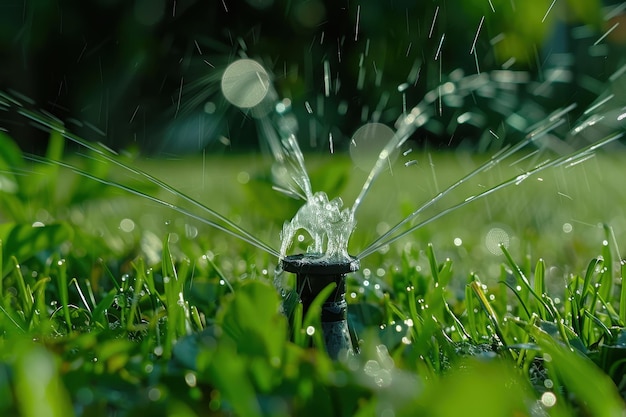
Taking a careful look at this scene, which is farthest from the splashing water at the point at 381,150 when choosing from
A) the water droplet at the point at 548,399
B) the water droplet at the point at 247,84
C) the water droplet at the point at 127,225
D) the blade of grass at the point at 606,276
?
the water droplet at the point at 127,225

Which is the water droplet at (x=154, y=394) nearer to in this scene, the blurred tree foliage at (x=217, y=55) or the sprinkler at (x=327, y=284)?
the sprinkler at (x=327, y=284)

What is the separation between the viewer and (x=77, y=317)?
88cm

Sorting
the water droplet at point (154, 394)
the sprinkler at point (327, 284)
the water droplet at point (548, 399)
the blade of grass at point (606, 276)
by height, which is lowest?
the water droplet at point (548, 399)

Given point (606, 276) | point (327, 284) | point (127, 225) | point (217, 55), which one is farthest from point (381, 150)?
point (327, 284)

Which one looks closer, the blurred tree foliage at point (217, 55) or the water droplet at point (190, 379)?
the water droplet at point (190, 379)

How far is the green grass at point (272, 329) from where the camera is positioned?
506mm

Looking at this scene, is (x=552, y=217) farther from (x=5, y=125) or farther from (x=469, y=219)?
(x=5, y=125)

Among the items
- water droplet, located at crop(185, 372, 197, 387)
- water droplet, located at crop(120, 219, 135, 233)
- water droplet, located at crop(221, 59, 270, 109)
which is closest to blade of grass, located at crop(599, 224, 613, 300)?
water droplet, located at crop(185, 372, 197, 387)

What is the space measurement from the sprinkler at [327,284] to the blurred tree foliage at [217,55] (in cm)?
402

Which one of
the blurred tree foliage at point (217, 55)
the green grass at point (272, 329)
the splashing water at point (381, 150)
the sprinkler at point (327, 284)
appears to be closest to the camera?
the green grass at point (272, 329)

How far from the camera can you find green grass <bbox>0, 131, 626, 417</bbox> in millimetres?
506

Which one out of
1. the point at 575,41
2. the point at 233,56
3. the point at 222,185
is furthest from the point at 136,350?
the point at 575,41

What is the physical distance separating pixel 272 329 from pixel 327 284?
164 mm

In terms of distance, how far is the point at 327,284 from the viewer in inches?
28.8
